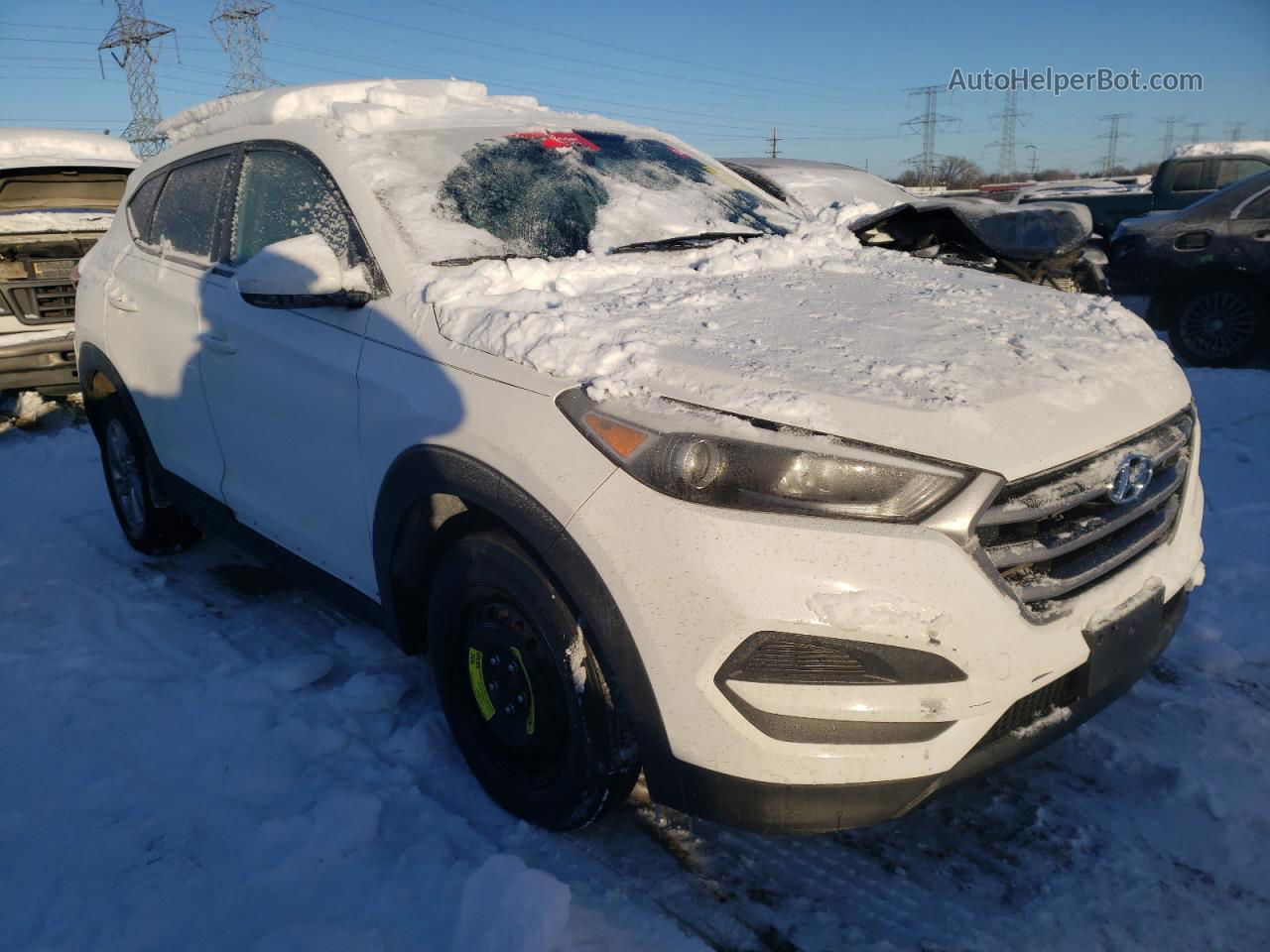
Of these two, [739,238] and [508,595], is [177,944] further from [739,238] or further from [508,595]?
[739,238]

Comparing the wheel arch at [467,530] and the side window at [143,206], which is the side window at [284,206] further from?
the side window at [143,206]

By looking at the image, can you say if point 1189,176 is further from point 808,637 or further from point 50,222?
point 808,637

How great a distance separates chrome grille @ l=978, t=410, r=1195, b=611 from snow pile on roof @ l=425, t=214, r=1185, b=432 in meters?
0.16

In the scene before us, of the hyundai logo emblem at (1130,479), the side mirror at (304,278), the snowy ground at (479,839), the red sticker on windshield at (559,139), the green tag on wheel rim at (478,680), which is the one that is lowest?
the snowy ground at (479,839)

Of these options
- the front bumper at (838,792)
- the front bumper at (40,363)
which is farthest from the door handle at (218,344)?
the front bumper at (40,363)

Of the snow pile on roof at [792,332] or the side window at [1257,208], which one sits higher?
the side window at [1257,208]

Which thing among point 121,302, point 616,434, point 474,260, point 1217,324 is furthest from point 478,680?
point 1217,324

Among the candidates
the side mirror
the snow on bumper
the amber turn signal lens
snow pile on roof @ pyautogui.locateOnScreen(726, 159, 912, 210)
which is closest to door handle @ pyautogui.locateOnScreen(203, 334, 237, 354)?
the side mirror

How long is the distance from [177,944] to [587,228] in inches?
85.8

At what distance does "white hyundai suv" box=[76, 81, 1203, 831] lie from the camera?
1.72m

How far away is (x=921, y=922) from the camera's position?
202 cm

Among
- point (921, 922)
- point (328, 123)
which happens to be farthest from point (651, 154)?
point (921, 922)

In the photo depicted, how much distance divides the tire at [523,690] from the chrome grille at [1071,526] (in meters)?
0.86

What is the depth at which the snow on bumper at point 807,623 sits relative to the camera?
1673 mm
